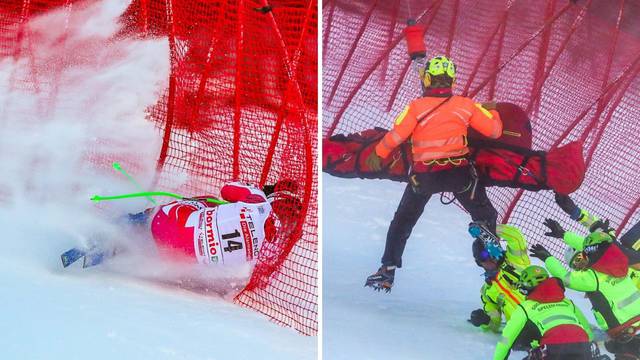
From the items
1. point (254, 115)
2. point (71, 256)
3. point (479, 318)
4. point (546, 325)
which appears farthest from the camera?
point (254, 115)

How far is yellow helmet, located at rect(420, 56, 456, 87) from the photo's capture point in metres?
2.41

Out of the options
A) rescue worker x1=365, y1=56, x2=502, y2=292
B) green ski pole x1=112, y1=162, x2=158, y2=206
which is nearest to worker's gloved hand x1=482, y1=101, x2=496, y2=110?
rescue worker x1=365, y1=56, x2=502, y2=292

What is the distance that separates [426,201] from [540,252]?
38 centimetres

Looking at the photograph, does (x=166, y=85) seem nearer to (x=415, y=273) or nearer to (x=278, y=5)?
(x=278, y=5)

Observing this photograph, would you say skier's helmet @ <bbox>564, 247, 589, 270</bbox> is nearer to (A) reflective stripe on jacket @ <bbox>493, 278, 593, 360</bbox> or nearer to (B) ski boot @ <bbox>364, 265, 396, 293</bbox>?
(A) reflective stripe on jacket @ <bbox>493, 278, 593, 360</bbox>

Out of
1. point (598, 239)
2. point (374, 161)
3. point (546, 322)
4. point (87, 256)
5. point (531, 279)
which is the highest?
point (374, 161)

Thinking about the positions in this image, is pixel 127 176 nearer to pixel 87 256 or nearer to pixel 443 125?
pixel 87 256

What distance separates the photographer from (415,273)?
2492 mm

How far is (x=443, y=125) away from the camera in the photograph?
7.83ft

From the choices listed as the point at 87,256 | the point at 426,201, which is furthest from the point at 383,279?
the point at 87,256

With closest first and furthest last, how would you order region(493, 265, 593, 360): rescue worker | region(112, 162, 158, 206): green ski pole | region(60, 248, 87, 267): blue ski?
region(493, 265, 593, 360): rescue worker < region(60, 248, 87, 267): blue ski < region(112, 162, 158, 206): green ski pole

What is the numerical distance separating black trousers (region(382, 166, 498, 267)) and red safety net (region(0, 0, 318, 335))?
41 cm

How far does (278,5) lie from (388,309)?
3.88 feet

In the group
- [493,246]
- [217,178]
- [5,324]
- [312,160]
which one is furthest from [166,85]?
[493,246]
